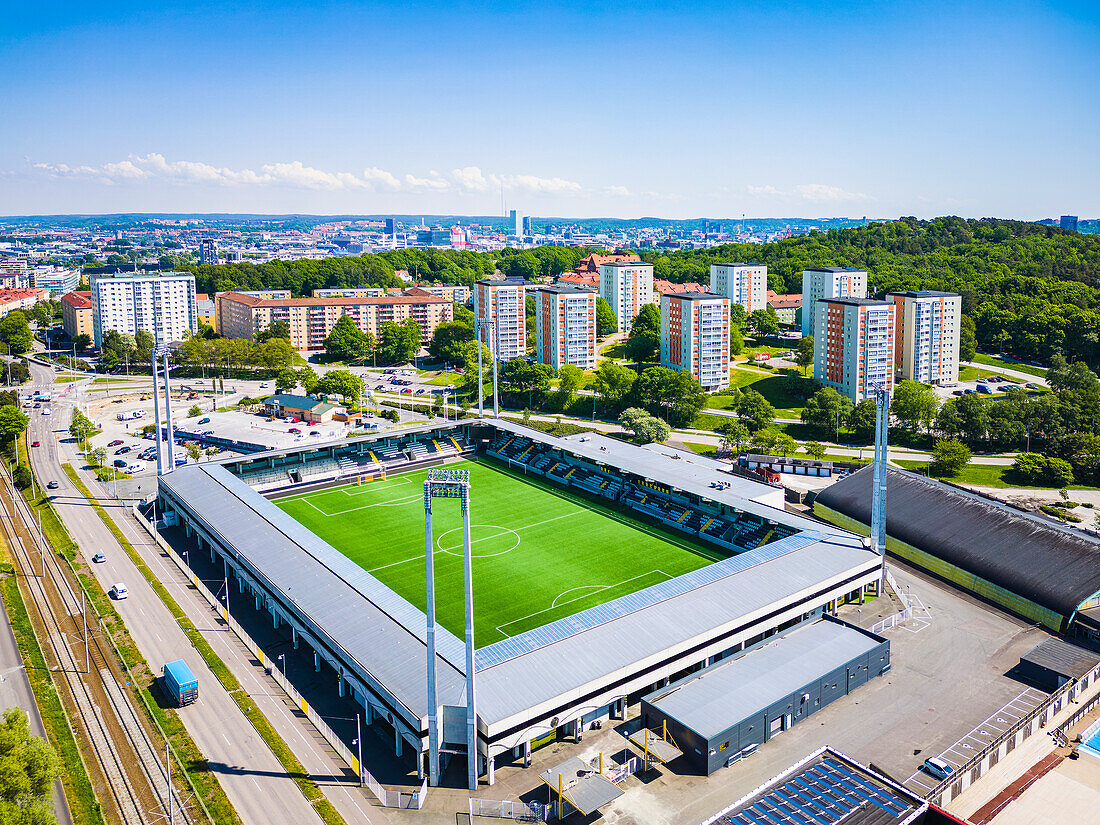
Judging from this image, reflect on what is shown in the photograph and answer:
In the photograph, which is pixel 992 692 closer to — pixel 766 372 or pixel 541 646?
pixel 541 646

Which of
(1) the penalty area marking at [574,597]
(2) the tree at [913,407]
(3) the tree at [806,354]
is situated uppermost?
(3) the tree at [806,354]

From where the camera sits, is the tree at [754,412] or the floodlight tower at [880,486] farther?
the tree at [754,412]

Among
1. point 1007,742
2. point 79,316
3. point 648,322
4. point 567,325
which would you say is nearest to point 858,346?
point 648,322

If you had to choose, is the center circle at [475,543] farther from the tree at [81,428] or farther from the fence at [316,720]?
the tree at [81,428]

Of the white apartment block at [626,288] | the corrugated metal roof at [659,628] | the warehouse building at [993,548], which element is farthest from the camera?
the white apartment block at [626,288]

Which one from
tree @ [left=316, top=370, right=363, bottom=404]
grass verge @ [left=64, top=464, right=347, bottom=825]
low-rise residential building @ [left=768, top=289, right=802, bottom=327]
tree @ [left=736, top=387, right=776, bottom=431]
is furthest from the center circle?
low-rise residential building @ [left=768, top=289, right=802, bottom=327]

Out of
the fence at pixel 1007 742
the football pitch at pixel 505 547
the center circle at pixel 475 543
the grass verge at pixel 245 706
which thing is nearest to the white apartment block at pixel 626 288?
the football pitch at pixel 505 547

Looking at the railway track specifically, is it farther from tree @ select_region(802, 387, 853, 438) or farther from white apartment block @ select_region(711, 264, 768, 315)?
white apartment block @ select_region(711, 264, 768, 315)

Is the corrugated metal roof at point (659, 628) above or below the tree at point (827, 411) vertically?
below
